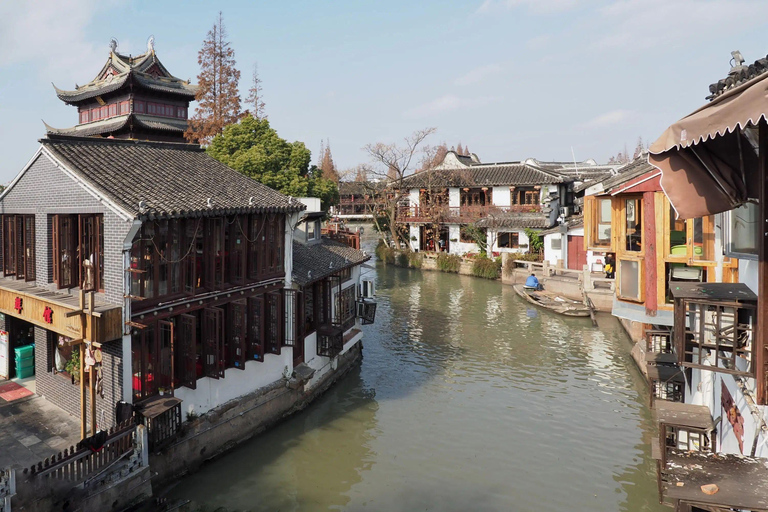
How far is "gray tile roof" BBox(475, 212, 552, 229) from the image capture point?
42.4 meters

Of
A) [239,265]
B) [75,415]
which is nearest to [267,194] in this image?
[239,265]

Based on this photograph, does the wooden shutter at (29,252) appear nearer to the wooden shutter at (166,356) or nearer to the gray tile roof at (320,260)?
the wooden shutter at (166,356)

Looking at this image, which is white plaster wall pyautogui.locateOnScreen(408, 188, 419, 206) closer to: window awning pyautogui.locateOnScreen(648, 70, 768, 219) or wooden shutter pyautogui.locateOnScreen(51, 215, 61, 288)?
wooden shutter pyautogui.locateOnScreen(51, 215, 61, 288)

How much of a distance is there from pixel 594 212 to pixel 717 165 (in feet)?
32.6

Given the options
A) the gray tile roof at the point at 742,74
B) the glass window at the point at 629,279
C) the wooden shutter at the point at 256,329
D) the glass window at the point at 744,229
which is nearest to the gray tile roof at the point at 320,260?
the wooden shutter at the point at 256,329

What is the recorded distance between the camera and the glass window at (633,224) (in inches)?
550

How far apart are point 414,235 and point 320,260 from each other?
33.4 meters

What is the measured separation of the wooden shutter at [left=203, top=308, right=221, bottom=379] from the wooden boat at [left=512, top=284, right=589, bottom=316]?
20475mm

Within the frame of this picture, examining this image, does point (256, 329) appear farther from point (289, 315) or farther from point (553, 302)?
point (553, 302)

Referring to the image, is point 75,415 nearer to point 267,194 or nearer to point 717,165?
point 267,194

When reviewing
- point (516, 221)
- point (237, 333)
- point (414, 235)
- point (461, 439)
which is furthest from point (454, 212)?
point (237, 333)

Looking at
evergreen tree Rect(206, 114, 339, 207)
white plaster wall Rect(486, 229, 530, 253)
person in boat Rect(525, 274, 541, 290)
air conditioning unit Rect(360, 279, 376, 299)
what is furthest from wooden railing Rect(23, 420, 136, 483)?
white plaster wall Rect(486, 229, 530, 253)

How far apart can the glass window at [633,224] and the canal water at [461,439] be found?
5.12 metres

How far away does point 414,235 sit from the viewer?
5131cm
